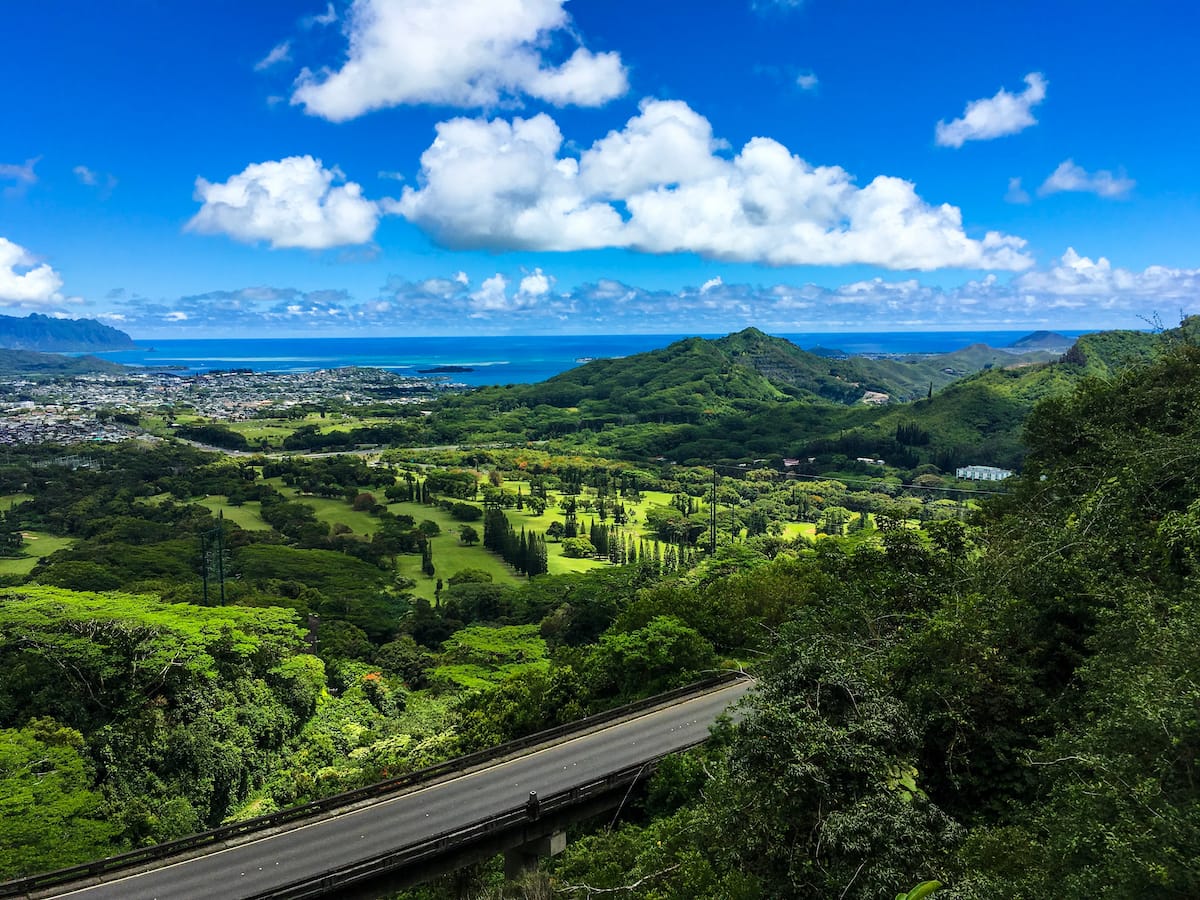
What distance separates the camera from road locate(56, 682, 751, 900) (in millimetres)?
16812

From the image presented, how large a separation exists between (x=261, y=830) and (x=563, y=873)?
26.8ft

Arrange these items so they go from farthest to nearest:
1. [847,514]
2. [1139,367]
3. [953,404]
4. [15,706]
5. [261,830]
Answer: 1. [953,404]
2. [847,514]
3. [1139,367]
4. [15,706]
5. [261,830]

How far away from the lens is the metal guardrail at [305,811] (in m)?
16.5

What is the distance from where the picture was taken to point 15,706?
30172mm

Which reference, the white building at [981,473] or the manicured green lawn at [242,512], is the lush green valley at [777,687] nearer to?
the manicured green lawn at [242,512]

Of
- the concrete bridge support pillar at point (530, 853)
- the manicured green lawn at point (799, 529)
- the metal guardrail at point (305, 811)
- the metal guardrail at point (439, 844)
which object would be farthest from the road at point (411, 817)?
the manicured green lawn at point (799, 529)

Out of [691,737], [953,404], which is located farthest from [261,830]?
[953,404]

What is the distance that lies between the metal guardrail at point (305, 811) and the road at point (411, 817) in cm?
37

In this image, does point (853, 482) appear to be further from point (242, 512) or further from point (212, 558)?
point (212, 558)

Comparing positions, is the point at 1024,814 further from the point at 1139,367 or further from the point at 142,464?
the point at 142,464

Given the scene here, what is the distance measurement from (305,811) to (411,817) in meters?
2.87

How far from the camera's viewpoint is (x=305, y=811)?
763 inches

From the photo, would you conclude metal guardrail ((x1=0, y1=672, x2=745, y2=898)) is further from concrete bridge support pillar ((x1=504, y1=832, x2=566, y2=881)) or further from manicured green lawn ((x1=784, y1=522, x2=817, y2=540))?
manicured green lawn ((x1=784, y1=522, x2=817, y2=540))

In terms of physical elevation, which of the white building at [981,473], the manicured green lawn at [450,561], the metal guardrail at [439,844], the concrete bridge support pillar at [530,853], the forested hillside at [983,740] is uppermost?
the forested hillside at [983,740]
